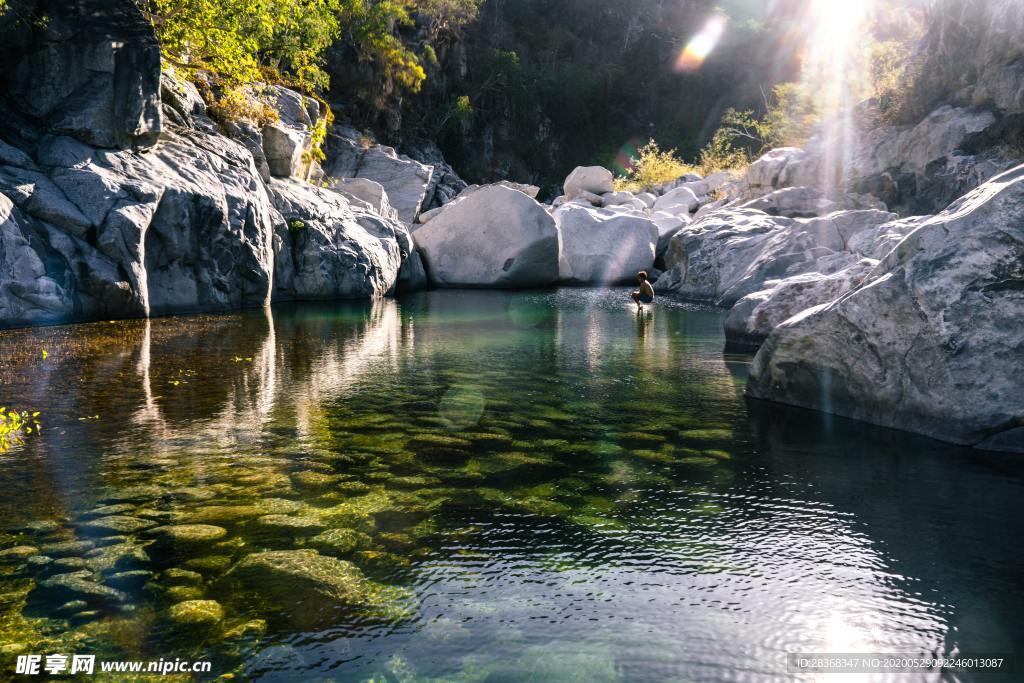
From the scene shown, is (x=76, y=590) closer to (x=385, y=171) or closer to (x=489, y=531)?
(x=489, y=531)

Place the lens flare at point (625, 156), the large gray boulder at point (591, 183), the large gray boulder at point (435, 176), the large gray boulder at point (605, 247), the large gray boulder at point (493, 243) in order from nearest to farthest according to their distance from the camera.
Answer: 1. the large gray boulder at point (493, 243)
2. the large gray boulder at point (605, 247)
3. the large gray boulder at point (435, 176)
4. the large gray boulder at point (591, 183)
5. the lens flare at point (625, 156)

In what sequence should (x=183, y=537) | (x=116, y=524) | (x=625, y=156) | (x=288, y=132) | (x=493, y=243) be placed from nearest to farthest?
(x=183, y=537), (x=116, y=524), (x=288, y=132), (x=493, y=243), (x=625, y=156)

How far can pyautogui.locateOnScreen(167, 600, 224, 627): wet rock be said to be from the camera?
11.5ft

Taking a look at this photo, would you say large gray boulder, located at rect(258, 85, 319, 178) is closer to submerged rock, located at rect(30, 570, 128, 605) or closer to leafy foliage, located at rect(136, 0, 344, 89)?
leafy foliage, located at rect(136, 0, 344, 89)

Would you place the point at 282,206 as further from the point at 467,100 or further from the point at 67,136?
the point at 467,100

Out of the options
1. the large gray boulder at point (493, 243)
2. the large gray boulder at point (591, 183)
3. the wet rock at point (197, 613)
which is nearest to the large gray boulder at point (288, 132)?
the large gray boulder at point (493, 243)

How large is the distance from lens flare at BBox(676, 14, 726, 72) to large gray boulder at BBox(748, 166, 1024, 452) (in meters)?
58.3

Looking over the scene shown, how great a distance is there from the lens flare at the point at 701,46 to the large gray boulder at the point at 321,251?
159ft

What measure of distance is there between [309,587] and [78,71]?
1330cm

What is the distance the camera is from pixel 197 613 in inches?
141

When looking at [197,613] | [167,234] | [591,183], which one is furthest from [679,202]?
[197,613]

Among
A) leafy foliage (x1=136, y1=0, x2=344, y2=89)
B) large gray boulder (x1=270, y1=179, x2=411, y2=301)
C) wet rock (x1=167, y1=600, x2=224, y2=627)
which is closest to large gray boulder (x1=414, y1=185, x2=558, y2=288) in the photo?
large gray boulder (x1=270, y1=179, x2=411, y2=301)

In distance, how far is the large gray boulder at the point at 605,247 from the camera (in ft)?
77.6

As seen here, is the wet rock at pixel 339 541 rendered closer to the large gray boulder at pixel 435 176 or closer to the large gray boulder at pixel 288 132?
the large gray boulder at pixel 288 132
